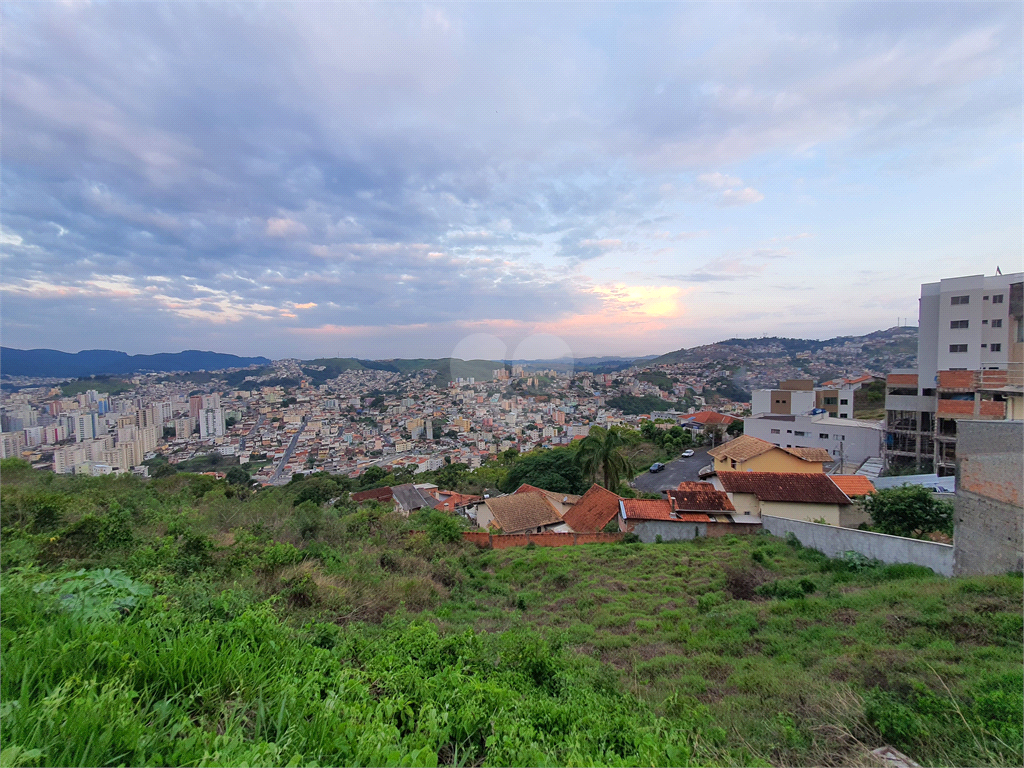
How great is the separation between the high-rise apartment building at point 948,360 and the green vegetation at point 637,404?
105 feet

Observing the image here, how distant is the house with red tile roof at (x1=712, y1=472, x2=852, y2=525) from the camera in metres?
11.9

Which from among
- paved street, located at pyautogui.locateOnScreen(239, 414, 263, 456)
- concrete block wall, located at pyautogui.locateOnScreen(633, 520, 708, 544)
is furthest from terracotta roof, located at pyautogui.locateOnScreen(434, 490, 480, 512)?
paved street, located at pyautogui.locateOnScreen(239, 414, 263, 456)

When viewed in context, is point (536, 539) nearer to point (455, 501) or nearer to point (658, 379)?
point (455, 501)

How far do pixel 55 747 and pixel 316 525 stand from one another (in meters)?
7.49

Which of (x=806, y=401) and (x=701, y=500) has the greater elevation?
(x=806, y=401)

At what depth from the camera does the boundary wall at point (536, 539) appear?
12.3 meters

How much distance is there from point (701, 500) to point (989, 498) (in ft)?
23.0

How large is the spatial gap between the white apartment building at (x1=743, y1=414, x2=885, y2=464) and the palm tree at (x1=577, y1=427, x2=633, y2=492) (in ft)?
43.7

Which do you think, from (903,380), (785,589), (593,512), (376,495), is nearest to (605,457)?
(593,512)

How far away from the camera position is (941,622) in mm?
5078

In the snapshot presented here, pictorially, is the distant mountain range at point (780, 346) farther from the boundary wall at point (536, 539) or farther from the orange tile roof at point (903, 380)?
the boundary wall at point (536, 539)

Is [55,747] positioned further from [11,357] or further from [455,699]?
[11,357]

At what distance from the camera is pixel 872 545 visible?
866 cm

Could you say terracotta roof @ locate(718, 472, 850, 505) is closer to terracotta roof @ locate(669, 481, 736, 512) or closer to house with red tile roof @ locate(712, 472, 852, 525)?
house with red tile roof @ locate(712, 472, 852, 525)
